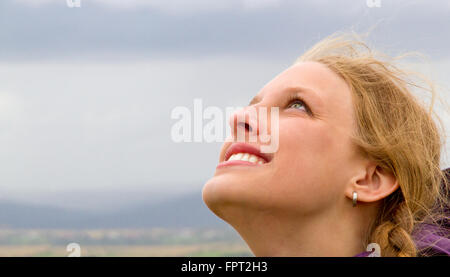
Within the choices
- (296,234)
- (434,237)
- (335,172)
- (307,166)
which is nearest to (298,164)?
(307,166)

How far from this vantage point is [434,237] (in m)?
2.48

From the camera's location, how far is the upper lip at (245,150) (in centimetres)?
235

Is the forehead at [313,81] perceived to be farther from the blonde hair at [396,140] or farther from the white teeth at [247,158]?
the white teeth at [247,158]

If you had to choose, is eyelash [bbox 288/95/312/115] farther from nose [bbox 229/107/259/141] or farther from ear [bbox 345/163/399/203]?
ear [bbox 345/163/399/203]

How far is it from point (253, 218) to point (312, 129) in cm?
46

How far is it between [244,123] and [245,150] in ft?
0.45

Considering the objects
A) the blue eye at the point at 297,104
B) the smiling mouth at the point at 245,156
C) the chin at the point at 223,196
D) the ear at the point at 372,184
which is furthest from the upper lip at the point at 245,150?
the ear at the point at 372,184

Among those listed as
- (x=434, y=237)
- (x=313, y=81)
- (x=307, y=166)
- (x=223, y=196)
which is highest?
(x=313, y=81)

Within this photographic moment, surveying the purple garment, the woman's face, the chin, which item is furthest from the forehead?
the purple garment

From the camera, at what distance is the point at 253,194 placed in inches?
89.0

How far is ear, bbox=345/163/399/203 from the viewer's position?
242 centimetres

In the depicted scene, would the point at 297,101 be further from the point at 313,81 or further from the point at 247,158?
the point at 247,158

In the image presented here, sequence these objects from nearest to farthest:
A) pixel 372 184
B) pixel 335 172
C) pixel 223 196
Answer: pixel 223 196 → pixel 335 172 → pixel 372 184
